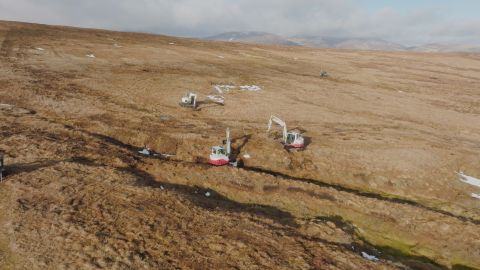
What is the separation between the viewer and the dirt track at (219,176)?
62.5 ft

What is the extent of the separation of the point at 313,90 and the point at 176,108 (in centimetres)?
2728

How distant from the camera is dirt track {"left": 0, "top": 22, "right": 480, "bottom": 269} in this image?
1906cm

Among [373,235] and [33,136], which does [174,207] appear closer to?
[373,235]

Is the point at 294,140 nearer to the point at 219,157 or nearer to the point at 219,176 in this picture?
the point at 219,157

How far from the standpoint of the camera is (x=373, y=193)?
31531 mm

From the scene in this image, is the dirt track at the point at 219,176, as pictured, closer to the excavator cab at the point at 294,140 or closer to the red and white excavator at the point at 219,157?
the excavator cab at the point at 294,140

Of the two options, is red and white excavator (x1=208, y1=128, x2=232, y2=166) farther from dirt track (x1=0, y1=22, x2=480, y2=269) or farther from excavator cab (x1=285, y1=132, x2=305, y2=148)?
excavator cab (x1=285, y1=132, x2=305, y2=148)

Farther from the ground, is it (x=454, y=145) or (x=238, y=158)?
(x=454, y=145)

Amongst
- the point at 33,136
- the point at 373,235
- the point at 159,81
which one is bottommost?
the point at 373,235

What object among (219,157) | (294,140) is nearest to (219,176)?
(219,157)

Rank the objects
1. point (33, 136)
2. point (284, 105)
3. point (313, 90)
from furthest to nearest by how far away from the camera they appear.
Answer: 1. point (313, 90)
2. point (284, 105)
3. point (33, 136)

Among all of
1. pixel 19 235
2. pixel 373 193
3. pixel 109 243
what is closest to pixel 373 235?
pixel 373 193

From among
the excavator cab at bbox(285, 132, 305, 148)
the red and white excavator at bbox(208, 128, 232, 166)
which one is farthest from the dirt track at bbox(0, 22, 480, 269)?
the red and white excavator at bbox(208, 128, 232, 166)

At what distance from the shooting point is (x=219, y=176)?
97.0ft
